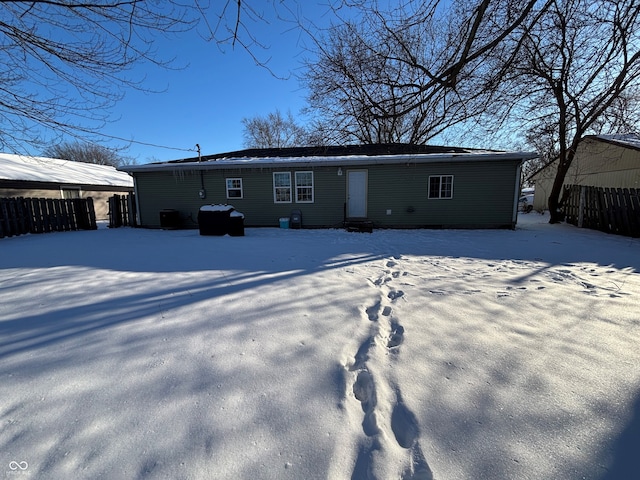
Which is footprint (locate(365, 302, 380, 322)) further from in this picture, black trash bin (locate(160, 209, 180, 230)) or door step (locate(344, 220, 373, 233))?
black trash bin (locate(160, 209, 180, 230))

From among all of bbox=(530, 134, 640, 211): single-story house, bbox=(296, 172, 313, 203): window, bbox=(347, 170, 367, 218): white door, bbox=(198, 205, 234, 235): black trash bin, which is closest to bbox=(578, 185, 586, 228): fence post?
bbox=(530, 134, 640, 211): single-story house

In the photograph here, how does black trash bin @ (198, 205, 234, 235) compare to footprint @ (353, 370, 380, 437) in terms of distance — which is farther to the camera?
black trash bin @ (198, 205, 234, 235)

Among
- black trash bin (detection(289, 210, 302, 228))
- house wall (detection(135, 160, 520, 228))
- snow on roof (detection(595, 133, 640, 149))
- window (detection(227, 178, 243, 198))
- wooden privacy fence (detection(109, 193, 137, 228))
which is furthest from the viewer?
wooden privacy fence (detection(109, 193, 137, 228))

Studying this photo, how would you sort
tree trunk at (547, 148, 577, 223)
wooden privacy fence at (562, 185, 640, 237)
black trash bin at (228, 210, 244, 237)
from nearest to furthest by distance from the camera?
wooden privacy fence at (562, 185, 640, 237) < black trash bin at (228, 210, 244, 237) < tree trunk at (547, 148, 577, 223)

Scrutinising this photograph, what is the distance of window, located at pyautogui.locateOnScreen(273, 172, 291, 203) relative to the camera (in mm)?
10892

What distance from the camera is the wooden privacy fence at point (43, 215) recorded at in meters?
8.92

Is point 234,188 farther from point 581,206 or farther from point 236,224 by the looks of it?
point 581,206

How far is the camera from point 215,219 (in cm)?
873

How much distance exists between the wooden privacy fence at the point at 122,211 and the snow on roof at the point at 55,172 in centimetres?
400

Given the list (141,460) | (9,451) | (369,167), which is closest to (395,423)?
(141,460)

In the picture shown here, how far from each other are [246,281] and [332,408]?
265cm

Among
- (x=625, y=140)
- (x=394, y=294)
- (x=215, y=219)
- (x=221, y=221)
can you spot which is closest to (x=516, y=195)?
(x=625, y=140)

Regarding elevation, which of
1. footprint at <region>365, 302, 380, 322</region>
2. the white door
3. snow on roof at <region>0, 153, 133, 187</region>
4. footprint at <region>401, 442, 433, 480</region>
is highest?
snow on roof at <region>0, 153, 133, 187</region>

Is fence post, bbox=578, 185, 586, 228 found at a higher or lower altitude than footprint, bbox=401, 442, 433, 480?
higher
